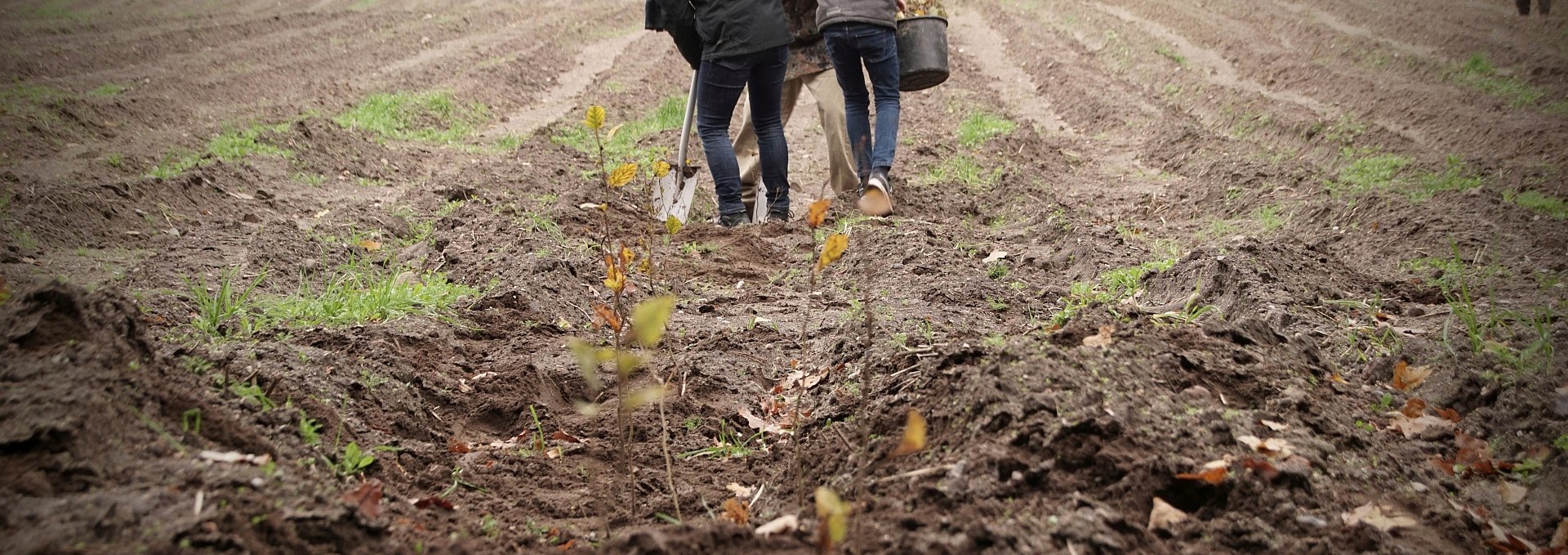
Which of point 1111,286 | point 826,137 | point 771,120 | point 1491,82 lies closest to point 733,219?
point 771,120

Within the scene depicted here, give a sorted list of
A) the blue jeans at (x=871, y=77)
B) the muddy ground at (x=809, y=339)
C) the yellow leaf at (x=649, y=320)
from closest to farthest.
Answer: the yellow leaf at (x=649, y=320) < the muddy ground at (x=809, y=339) < the blue jeans at (x=871, y=77)

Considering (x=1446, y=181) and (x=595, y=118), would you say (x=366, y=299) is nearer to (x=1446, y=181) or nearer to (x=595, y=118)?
(x=595, y=118)

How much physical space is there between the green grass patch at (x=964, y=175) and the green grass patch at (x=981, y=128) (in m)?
0.70

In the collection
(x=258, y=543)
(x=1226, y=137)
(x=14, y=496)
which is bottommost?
(x=1226, y=137)

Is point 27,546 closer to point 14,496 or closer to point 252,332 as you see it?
point 14,496

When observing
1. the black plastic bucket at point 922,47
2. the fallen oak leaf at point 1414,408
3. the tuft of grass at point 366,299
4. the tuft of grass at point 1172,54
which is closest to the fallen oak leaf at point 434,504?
the tuft of grass at point 366,299

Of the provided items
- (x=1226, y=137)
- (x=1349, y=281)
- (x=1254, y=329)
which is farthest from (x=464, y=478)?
(x=1226, y=137)

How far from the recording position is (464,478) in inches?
107

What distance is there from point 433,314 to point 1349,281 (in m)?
3.76

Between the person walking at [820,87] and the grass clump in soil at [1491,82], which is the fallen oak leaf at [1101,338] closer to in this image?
the person walking at [820,87]

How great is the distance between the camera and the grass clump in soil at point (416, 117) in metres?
8.72

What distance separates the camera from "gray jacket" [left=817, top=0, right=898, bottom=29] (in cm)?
500

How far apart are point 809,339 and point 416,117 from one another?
22.1 feet

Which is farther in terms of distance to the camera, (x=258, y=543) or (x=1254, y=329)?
(x=1254, y=329)
